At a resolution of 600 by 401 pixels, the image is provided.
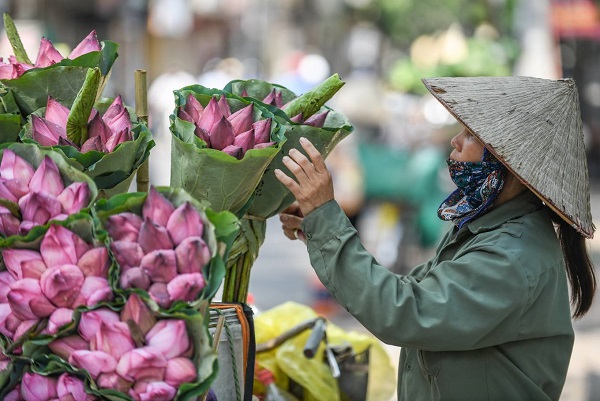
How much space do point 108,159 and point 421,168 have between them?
7187mm

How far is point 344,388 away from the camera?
9.61 ft

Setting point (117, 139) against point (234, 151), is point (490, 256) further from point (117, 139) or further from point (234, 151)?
point (117, 139)

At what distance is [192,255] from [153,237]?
7cm

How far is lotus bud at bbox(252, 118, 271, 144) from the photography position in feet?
6.81

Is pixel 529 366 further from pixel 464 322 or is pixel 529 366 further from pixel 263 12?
pixel 263 12

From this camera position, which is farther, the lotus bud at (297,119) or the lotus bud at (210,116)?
the lotus bud at (297,119)

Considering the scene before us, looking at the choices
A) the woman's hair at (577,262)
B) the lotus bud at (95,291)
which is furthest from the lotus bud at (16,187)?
the woman's hair at (577,262)

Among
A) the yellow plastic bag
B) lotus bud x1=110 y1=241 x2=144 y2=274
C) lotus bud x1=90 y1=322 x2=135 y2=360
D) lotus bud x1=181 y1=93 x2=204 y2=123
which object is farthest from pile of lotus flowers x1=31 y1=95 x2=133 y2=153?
the yellow plastic bag

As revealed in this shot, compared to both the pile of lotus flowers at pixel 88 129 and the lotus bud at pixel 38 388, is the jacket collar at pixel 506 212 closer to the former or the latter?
the pile of lotus flowers at pixel 88 129

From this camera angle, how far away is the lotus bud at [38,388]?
1.75 metres

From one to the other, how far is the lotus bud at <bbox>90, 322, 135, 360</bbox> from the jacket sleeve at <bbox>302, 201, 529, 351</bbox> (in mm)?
635

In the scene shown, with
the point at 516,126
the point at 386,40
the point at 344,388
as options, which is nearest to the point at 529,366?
the point at 516,126

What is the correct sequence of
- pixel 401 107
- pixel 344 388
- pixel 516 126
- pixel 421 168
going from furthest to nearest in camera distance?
1. pixel 401 107
2. pixel 421 168
3. pixel 344 388
4. pixel 516 126

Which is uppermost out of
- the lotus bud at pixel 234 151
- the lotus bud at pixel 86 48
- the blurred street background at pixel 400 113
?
the lotus bud at pixel 86 48
